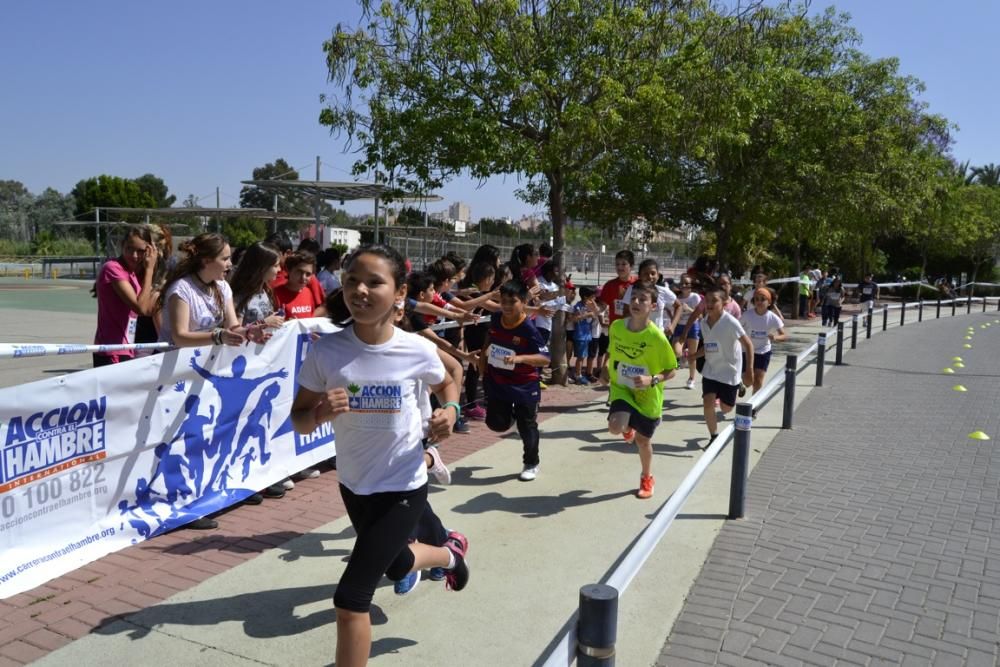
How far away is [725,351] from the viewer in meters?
7.73

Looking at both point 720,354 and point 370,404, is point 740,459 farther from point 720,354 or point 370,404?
point 370,404

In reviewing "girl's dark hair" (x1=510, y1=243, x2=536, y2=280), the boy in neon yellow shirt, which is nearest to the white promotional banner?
the boy in neon yellow shirt

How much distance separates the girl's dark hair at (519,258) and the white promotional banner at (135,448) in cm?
412

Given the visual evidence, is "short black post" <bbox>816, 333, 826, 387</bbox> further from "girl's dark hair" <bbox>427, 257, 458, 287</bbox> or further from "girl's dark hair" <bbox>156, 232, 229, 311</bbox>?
"girl's dark hair" <bbox>156, 232, 229, 311</bbox>

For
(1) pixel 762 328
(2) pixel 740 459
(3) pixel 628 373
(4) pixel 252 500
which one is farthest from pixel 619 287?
(4) pixel 252 500

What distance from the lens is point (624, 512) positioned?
5895 millimetres

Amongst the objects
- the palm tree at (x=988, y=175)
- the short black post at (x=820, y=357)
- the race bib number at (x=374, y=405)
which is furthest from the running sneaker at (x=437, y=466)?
the palm tree at (x=988, y=175)

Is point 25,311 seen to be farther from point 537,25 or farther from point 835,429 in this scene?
point 835,429

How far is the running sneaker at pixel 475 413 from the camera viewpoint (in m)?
9.03

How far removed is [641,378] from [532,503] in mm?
1280

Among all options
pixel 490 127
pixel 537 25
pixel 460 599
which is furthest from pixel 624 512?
pixel 537 25

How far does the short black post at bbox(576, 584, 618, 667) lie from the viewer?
7.04ft

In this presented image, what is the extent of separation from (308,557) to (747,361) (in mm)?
4884

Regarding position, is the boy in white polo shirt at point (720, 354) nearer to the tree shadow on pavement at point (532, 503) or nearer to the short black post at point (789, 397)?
the short black post at point (789, 397)
